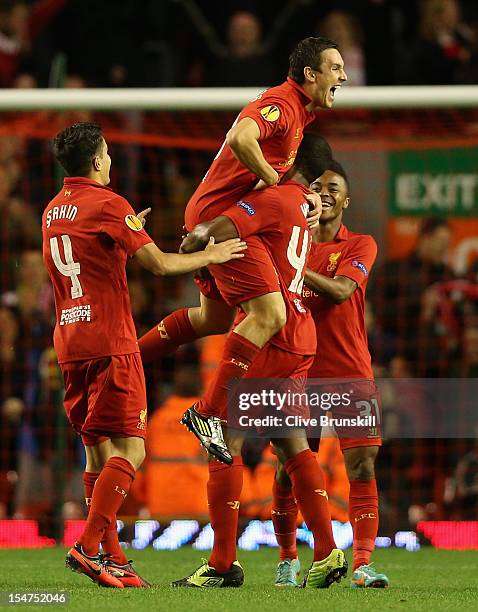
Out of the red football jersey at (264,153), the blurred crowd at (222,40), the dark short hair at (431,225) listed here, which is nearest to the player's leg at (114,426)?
the red football jersey at (264,153)

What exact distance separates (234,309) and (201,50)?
6420mm

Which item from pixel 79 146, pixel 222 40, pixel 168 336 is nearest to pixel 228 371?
pixel 168 336

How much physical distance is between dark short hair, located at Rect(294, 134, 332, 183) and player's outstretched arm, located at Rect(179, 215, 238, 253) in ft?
1.86

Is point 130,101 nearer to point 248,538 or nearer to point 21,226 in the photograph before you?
point 21,226

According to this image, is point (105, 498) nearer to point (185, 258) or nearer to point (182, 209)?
point (185, 258)

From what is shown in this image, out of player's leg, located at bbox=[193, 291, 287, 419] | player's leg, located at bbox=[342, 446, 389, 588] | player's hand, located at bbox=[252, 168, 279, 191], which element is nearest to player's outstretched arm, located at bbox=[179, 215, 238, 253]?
player's hand, located at bbox=[252, 168, 279, 191]

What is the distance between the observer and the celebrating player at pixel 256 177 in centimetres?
632

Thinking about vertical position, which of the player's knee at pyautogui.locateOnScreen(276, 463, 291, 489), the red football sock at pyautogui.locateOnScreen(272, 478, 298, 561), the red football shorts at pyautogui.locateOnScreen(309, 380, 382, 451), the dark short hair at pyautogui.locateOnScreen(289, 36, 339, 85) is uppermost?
the dark short hair at pyautogui.locateOnScreen(289, 36, 339, 85)

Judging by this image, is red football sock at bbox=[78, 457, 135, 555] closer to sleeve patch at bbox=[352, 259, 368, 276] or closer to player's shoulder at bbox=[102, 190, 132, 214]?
player's shoulder at bbox=[102, 190, 132, 214]

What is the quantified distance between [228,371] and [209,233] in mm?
649

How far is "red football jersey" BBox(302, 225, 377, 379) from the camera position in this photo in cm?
695

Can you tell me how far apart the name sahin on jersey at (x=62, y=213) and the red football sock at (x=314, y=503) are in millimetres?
1538

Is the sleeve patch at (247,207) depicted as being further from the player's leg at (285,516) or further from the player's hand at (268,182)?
the player's leg at (285,516)

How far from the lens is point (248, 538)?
929 cm
